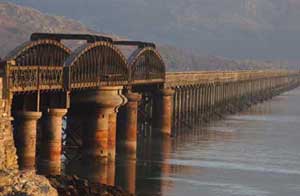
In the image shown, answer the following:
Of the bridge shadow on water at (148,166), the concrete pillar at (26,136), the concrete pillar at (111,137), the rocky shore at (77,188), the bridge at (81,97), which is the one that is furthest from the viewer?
the concrete pillar at (111,137)

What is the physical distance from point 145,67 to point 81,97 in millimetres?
20162

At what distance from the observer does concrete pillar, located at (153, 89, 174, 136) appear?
271ft

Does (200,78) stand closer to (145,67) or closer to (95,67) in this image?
(145,67)

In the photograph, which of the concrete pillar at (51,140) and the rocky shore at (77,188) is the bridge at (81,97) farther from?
the rocky shore at (77,188)

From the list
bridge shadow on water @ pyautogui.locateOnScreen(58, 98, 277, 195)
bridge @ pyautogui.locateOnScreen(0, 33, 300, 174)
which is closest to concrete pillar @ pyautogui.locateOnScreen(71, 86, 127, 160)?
bridge @ pyautogui.locateOnScreen(0, 33, 300, 174)

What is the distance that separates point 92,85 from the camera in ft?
193

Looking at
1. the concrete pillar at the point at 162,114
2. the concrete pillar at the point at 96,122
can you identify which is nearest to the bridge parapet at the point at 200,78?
the concrete pillar at the point at 162,114

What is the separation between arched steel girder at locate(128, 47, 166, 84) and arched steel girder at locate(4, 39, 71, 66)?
11.6 m

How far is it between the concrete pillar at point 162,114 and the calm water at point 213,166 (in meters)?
1.74

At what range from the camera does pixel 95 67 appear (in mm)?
60438

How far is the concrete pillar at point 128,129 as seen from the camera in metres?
67.5

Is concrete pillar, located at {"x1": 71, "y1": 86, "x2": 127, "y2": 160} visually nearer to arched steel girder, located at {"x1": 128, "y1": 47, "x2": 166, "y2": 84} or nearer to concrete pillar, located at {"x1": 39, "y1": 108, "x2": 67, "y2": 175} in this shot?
concrete pillar, located at {"x1": 39, "y1": 108, "x2": 67, "y2": 175}

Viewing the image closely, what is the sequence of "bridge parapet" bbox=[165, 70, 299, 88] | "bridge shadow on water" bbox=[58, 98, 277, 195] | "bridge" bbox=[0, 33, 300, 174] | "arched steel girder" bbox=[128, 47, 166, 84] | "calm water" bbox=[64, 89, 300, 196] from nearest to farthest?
"bridge" bbox=[0, 33, 300, 174] < "calm water" bbox=[64, 89, 300, 196] < "bridge shadow on water" bbox=[58, 98, 277, 195] < "arched steel girder" bbox=[128, 47, 166, 84] < "bridge parapet" bbox=[165, 70, 299, 88]

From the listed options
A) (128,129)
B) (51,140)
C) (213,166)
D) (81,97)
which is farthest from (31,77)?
(128,129)
